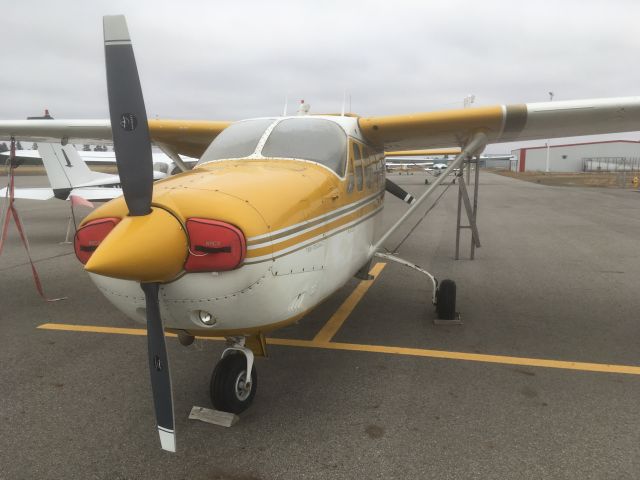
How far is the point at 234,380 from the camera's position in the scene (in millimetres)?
3299

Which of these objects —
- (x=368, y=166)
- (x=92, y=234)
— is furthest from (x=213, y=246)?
(x=368, y=166)

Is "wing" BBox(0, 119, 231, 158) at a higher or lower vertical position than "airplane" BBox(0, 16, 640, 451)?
higher

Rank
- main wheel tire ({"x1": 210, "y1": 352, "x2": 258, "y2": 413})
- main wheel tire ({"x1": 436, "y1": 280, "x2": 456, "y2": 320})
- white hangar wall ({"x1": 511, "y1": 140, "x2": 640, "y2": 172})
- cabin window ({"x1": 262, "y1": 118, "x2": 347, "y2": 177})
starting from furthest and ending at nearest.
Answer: white hangar wall ({"x1": 511, "y1": 140, "x2": 640, "y2": 172}) → main wheel tire ({"x1": 436, "y1": 280, "x2": 456, "y2": 320}) → cabin window ({"x1": 262, "y1": 118, "x2": 347, "y2": 177}) → main wheel tire ({"x1": 210, "y1": 352, "x2": 258, "y2": 413})

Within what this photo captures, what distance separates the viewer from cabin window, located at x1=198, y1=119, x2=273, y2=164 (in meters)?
4.11

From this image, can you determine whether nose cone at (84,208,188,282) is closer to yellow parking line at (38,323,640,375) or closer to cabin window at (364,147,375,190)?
yellow parking line at (38,323,640,375)

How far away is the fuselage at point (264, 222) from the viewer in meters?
2.56

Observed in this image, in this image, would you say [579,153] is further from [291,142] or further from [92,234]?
[92,234]

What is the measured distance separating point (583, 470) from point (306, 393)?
1.97 meters

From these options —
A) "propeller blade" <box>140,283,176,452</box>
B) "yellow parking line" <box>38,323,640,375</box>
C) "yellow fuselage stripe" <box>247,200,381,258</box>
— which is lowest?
"yellow parking line" <box>38,323,640,375</box>

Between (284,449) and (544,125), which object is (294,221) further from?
(544,125)

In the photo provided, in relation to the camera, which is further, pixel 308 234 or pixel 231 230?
pixel 308 234

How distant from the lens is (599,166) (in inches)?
2842

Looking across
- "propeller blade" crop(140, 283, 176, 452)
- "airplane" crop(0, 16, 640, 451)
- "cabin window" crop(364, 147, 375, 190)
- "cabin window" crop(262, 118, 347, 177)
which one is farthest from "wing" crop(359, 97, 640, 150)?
"propeller blade" crop(140, 283, 176, 452)

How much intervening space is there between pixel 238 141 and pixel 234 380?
2.16 meters
